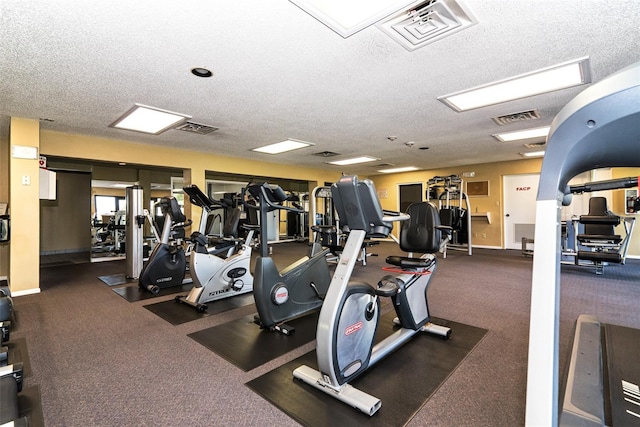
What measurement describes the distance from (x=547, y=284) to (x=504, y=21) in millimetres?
2252

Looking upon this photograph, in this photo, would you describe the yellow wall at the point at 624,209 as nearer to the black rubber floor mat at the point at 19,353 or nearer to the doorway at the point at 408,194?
the doorway at the point at 408,194

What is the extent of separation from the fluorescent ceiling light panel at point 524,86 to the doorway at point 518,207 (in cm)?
560

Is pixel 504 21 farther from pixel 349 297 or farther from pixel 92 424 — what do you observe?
pixel 92 424

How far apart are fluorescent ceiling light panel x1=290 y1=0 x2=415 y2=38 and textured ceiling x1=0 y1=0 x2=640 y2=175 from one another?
0.10 m

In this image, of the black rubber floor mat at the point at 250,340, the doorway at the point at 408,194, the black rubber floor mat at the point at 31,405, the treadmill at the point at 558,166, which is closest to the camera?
the treadmill at the point at 558,166

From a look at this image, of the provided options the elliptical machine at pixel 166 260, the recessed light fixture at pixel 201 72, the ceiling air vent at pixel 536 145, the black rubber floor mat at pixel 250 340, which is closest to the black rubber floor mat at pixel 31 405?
the black rubber floor mat at pixel 250 340

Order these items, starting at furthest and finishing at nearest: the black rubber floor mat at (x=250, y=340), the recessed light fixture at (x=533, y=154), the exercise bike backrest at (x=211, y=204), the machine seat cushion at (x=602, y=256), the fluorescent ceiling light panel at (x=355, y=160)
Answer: the fluorescent ceiling light panel at (x=355, y=160), the recessed light fixture at (x=533, y=154), the machine seat cushion at (x=602, y=256), the exercise bike backrest at (x=211, y=204), the black rubber floor mat at (x=250, y=340)

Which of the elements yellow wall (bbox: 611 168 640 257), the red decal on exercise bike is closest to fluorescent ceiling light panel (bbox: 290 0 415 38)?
the red decal on exercise bike

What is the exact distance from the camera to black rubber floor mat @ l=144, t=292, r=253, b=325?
10.4 feet

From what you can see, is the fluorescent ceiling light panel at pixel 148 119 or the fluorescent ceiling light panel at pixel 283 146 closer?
the fluorescent ceiling light panel at pixel 148 119

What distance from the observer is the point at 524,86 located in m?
3.34

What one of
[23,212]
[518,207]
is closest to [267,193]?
[23,212]

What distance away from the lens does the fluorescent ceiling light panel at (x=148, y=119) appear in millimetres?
4027

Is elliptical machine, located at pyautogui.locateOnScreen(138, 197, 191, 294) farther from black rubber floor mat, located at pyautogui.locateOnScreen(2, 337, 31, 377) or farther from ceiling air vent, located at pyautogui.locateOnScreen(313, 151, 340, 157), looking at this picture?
ceiling air vent, located at pyautogui.locateOnScreen(313, 151, 340, 157)
